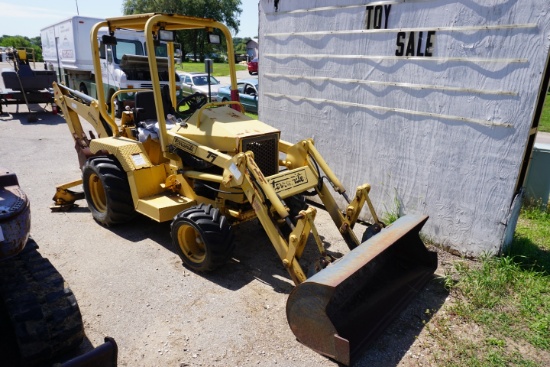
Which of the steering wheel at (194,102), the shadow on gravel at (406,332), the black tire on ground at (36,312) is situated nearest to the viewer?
the black tire on ground at (36,312)

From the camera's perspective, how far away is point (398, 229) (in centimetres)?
384

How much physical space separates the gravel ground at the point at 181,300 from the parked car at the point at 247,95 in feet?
27.5

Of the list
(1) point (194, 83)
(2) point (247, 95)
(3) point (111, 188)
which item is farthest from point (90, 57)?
(3) point (111, 188)

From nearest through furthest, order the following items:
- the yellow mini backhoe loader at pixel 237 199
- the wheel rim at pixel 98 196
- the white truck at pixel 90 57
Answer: the yellow mini backhoe loader at pixel 237 199 < the wheel rim at pixel 98 196 < the white truck at pixel 90 57

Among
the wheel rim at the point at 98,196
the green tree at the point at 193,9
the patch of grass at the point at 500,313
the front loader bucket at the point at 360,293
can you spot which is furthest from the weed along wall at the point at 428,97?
the green tree at the point at 193,9

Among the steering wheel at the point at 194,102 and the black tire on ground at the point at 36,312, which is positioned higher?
the steering wheel at the point at 194,102

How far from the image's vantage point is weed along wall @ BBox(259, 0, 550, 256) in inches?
163

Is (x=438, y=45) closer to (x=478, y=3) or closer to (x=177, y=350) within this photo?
(x=478, y=3)

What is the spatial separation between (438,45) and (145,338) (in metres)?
4.30

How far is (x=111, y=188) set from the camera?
4910 millimetres

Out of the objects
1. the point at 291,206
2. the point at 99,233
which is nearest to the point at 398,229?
the point at 291,206

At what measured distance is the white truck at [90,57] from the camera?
12734mm

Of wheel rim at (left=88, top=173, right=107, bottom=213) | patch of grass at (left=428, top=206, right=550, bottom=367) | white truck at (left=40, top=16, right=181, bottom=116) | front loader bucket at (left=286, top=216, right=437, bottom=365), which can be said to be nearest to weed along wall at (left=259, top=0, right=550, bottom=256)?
patch of grass at (left=428, top=206, right=550, bottom=367)

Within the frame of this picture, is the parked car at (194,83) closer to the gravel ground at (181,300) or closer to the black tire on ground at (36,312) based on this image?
the gravel ground at (181,300)
